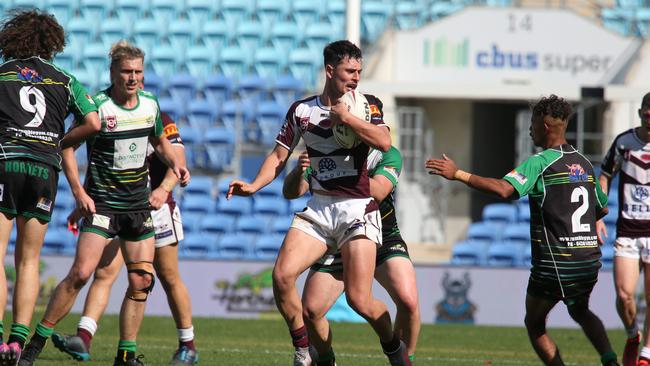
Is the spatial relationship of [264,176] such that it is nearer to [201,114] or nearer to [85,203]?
[85,203]

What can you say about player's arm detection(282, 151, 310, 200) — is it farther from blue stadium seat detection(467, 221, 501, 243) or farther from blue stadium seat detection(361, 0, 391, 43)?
blue stadium seat detection(361, 0, 391, 43)

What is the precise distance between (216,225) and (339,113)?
39.2 ft

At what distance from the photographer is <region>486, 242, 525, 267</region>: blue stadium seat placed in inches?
693

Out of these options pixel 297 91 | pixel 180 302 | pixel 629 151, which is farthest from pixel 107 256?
pixel 297 91

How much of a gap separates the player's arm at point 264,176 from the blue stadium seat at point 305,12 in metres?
15.3

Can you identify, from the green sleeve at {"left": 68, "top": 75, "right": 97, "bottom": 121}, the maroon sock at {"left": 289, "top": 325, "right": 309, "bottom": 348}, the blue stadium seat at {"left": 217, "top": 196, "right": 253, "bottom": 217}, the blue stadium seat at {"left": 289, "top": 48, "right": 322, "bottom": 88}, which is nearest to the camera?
the green sleeve at {"left": 68, "top": 75, "right": 97, "bottom": 121}

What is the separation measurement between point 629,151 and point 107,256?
4.46 m

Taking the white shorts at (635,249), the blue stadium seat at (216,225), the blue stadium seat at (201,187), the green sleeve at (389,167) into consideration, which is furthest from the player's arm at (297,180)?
the blue stadium seat at (201,187)

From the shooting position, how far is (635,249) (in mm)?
9211

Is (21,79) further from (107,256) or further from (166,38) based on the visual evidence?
(166,38)

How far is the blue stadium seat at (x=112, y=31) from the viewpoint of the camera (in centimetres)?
2289

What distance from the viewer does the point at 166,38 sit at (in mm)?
22766

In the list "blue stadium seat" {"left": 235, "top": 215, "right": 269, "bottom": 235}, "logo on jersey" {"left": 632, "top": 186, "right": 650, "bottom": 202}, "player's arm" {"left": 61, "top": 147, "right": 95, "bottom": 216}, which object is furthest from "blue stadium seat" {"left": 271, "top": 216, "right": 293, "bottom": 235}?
"player's arm" {"left": 61, "top": 147, "right": 95, "bottom": 216}

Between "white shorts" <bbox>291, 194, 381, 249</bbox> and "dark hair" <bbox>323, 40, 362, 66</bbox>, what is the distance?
881 mm
